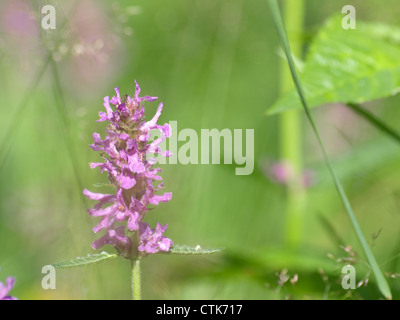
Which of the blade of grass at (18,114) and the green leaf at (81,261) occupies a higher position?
the blade of grass at (18,114)

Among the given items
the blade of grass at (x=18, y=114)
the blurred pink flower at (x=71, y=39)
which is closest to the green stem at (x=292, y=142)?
the blurred pink flower at (x=71, y=39)

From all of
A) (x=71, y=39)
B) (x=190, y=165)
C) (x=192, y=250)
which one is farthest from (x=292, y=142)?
(x=192, y=250)

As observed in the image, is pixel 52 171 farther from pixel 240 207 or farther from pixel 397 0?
pixel 397 0

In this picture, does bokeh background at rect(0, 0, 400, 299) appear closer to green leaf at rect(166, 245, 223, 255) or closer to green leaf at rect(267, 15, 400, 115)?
green leaf at rect(267, 15, 400, 115)

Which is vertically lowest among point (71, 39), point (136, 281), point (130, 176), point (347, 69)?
point (136, 281)

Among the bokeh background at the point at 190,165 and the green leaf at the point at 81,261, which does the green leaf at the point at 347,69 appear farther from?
the green leaf at the point at 81,261

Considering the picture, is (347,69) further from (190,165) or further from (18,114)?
(190,165)
